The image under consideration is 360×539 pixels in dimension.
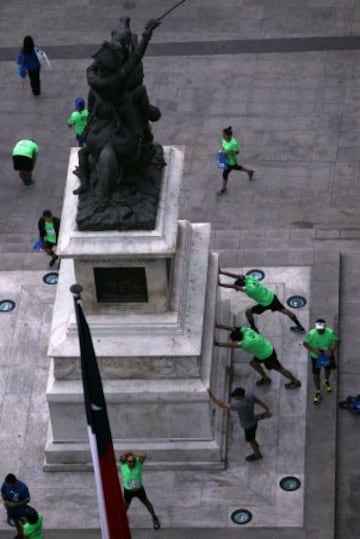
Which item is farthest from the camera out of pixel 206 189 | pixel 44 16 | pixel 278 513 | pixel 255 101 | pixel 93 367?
pixel 44 16

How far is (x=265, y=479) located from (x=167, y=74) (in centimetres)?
1202

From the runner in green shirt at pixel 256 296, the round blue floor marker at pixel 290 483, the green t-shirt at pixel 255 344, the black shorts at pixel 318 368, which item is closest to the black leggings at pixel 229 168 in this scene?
the runner in green shirt at pixel 256 296

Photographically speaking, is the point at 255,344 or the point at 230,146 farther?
the point at 230,146

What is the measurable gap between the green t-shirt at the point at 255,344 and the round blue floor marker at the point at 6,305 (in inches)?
173

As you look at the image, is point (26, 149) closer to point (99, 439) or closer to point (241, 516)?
point (241, 516)

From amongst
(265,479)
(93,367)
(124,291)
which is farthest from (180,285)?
(93,367)

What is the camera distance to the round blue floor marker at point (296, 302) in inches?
1050

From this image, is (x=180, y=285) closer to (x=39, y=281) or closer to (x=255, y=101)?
(x=39, y=281)

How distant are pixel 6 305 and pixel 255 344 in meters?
4.73

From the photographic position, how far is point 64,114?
3278cm

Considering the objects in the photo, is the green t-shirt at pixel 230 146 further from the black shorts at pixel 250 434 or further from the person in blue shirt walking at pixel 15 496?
the person in blue shirt walking at pixel 15 496

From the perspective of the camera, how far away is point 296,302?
2673 centimetres

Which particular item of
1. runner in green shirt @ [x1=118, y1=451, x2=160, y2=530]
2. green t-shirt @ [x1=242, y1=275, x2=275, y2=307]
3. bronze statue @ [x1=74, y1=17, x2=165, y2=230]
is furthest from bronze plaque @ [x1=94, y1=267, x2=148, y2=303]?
green t-shirt @ [x1=242, y1=275, x2=275, y2=307]

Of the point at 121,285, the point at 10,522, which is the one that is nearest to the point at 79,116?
the point at 121,285
